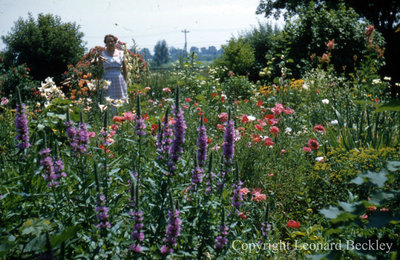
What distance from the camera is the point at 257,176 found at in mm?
3613

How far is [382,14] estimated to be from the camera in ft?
12.9

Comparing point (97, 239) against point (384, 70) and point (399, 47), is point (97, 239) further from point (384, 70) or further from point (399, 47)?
point (399, 47)

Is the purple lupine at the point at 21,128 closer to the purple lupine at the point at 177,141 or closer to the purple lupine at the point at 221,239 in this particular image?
the purple lupine at the point at 177,141

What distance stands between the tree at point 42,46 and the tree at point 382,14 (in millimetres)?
11259

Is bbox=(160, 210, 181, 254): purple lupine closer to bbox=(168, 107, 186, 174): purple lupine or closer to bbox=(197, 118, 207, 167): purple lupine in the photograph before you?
bbox=(168, 107, 186, 174): purple lupine

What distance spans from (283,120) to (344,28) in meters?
7.26

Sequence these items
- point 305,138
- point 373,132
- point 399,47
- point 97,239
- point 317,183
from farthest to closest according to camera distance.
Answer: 1. point 399,47
2. point 305,138
3. point 373,132
4. point 317,183
5. point 97,239

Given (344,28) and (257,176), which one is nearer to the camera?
(257,176)

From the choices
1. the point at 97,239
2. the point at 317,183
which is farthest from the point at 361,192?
the point at 97,239

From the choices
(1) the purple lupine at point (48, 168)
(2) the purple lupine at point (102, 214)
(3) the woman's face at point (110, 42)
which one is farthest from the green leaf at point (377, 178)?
(3) the woman's face at point (110, 42)

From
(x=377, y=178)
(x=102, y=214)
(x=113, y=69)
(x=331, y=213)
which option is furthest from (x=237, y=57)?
(x=331, y=213)

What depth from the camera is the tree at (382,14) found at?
1686 millimetres

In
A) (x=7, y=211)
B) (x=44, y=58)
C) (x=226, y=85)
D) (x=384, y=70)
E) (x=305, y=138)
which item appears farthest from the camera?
(x=44, y=58)

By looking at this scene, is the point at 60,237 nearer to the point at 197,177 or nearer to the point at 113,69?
the point at 197,177
